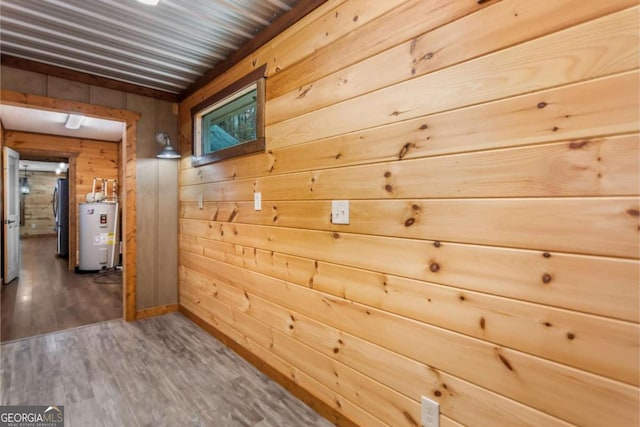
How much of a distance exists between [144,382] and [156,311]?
4.67 ft

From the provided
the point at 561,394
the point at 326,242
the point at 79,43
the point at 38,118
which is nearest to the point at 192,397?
the point at 326,242

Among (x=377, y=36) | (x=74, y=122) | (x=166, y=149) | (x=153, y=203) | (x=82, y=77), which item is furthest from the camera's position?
(x=74, y=122)

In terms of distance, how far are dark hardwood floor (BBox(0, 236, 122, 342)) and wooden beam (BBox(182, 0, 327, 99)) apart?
280 cm

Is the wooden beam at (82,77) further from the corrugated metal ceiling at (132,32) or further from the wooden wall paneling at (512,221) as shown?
the wooden wall paneling at (512,221)

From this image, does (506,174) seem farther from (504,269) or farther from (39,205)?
(39,205)

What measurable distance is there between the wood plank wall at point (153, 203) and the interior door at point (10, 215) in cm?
281

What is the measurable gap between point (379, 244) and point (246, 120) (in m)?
1.71

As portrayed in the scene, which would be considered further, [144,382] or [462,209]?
[144,382]

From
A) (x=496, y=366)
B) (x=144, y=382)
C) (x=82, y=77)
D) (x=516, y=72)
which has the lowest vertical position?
(x=144, y=382)

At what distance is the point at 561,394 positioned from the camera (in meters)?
1.02

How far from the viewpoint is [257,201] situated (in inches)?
95.2

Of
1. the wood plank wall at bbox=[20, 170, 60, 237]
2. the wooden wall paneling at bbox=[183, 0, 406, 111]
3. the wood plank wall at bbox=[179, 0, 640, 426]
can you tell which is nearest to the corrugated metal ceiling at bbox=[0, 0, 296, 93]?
the wooden wall paneling at bbox=[183, 0, 406, 111]

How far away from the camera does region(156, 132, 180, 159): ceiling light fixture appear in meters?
3.36

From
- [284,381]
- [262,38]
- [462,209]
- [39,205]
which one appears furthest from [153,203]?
[39,205]
